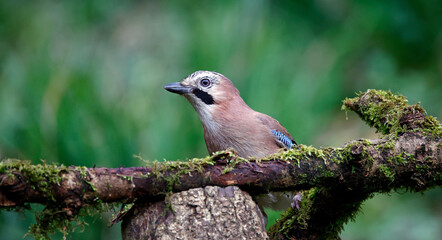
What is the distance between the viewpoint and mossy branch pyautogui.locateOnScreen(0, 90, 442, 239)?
2609 mm

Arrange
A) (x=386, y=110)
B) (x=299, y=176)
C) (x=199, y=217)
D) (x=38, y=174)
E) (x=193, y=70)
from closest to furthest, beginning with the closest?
1. (x=38, y=174)
2. (x=199, y=217)
3. (x=299, y=176)
4. (x=386, y=110)
5. (x=193, y=70)

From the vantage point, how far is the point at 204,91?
14.3 ft

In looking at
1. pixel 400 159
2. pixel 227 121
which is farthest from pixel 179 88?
pixel 400 159

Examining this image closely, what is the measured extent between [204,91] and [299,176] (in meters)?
1.53

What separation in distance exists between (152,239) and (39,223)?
22.0 inches

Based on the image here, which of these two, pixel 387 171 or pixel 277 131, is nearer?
pixel 387 171

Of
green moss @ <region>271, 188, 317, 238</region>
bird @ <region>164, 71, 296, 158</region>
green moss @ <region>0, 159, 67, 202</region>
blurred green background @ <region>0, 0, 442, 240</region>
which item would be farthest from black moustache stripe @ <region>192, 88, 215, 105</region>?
green moss @ <region>0, 159, 67, 202</region>

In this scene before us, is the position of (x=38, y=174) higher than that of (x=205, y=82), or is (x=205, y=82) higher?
(x=205, y=82)

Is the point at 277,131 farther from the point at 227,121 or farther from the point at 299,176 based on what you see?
the point at 299,176

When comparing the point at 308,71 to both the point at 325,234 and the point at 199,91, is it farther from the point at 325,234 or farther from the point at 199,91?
the point at 325,234

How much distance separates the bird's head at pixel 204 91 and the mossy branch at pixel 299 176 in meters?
1.18

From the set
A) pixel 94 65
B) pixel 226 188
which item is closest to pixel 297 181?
pixel 226 188

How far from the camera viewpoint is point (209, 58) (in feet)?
19.4

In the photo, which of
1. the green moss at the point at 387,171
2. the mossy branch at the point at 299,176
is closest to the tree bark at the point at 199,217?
the mossy branch at the point at 299,176
